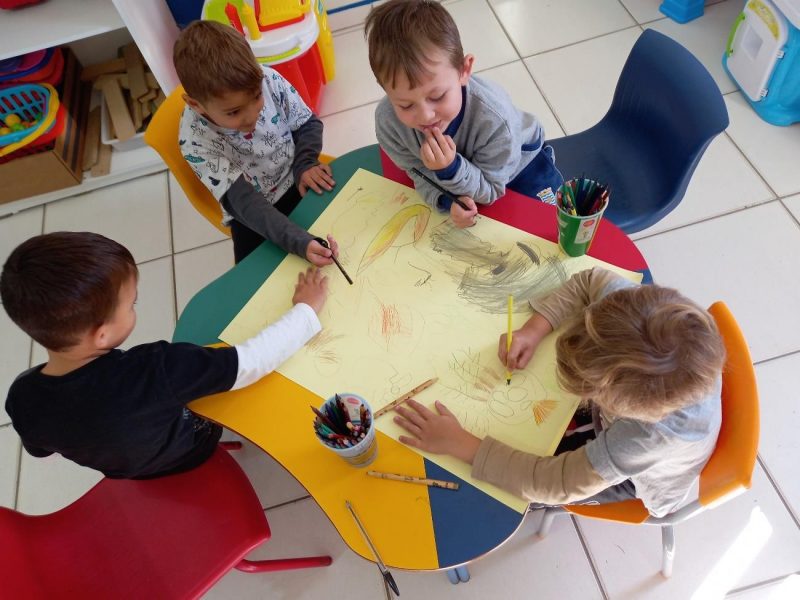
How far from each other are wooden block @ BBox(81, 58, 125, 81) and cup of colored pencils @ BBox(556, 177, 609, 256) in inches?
93.3

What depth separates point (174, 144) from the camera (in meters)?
1.45

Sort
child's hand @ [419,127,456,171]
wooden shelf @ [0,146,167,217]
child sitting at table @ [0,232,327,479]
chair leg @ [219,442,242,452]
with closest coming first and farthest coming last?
child sitting at table @ [0,232,327,479] < child's hand @ [419,127,456,171] < chair leg @ [219,442,242,452] < wooden shelf @ [0,146,167,217]

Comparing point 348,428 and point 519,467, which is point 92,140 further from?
point 519,467

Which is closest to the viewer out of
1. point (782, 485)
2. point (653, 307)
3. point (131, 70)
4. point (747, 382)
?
point (653, 307)

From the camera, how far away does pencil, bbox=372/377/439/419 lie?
3.14 ft

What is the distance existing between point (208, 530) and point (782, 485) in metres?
1.42

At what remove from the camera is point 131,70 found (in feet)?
8.30

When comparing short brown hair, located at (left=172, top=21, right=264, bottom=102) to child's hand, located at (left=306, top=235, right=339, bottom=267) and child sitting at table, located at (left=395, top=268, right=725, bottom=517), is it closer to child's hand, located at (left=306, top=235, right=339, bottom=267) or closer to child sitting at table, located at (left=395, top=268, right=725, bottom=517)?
child's hand, located at (left=306, top=235, right=339, bottom=267)

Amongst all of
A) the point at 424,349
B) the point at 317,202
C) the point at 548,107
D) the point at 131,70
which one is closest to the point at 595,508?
the point at 424,349

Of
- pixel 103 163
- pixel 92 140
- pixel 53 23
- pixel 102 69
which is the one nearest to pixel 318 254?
pixel 53 23

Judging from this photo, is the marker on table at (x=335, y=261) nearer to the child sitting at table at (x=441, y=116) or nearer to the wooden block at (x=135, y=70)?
the child sitting at table at (x=441, y=116)

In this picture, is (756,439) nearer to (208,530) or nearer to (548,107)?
(208,530)

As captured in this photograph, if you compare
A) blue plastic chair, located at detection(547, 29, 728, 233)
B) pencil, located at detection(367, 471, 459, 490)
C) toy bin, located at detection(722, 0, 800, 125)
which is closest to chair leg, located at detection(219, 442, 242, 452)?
pencil, located at detection(367, 471, 459, 490)

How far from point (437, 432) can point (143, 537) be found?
0.70 metres
